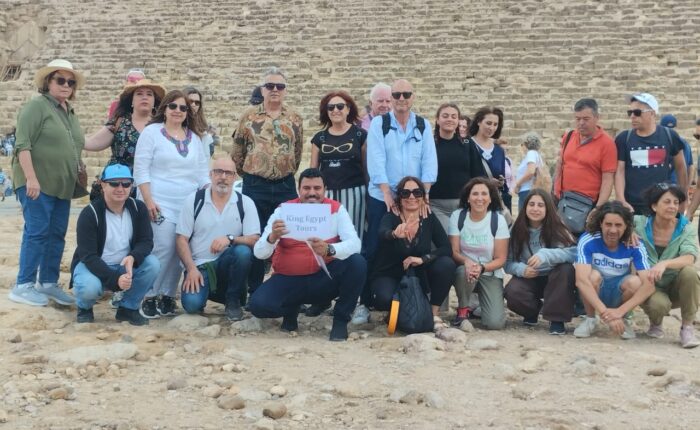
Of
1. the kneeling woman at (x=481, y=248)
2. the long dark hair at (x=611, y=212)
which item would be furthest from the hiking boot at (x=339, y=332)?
the long dark hair at (x=611, y=212)

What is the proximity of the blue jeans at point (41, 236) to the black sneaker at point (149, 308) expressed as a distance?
0.71 metres

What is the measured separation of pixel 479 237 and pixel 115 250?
8.57ft

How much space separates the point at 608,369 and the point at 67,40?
825 inches

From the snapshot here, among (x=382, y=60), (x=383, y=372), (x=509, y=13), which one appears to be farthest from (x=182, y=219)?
(x=509, y=13)

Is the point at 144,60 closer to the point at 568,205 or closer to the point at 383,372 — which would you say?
the point at 568,205

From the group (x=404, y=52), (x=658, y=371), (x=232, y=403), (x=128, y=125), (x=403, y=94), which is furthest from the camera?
(x=404, y=52)

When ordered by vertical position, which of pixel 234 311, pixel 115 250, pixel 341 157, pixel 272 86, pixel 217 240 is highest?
pixel 272 86

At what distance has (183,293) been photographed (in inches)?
220

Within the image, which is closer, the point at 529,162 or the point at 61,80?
the point at 61,80

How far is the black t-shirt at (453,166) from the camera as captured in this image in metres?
6.05

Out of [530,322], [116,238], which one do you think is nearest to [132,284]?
[116,238]

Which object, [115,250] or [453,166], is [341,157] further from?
[115,250]

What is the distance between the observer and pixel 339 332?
16.8ft

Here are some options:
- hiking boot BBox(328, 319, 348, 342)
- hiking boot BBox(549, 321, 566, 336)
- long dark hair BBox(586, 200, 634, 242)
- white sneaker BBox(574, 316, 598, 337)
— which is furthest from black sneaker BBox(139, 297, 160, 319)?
long dark hair BBox(586, 200, 634, 242)
